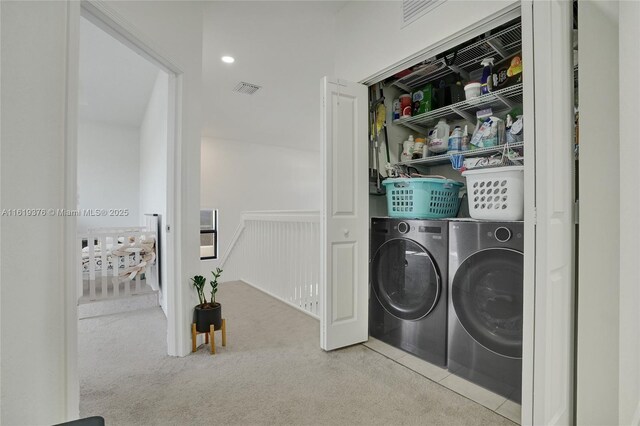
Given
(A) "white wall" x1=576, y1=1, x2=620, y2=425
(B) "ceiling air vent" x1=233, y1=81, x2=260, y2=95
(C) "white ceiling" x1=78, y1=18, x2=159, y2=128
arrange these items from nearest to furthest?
(A) "white wall" x1=576, y1=1, x2=620, y2=425, (C) "white ceiling" x1=78, y1=18, x2=159, y2=128, (B) "ceiling air vent" x1=233, y1=81, x2=260, y2=95

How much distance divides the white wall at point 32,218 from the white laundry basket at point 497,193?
1.94 m

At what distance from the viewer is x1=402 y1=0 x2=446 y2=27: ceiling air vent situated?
1.74m

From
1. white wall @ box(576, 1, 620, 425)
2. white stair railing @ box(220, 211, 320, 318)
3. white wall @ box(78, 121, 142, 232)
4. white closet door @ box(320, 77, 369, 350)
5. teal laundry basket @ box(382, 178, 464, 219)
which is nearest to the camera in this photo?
white wall @ box(576, 1, 620, 425)

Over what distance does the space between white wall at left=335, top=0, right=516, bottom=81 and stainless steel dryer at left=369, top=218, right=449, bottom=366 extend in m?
1.11

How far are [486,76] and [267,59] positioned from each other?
82.7 inches

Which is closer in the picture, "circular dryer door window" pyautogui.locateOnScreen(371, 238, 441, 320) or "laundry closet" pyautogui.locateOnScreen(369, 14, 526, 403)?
"laundry closet" pyautogui.locateOnScreen(369, 14, 526, 403)

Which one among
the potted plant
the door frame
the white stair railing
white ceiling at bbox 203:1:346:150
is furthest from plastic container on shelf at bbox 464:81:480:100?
the potted plant

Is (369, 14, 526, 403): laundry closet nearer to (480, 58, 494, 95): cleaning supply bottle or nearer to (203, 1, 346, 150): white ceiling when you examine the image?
(480, 58, 494, 95): cleaning supply bottle

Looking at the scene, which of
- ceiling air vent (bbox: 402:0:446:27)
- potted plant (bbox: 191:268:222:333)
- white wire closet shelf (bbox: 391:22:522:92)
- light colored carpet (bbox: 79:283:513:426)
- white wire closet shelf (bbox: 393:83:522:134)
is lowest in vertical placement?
light colored carpet (bbox: 79:283:513:426)

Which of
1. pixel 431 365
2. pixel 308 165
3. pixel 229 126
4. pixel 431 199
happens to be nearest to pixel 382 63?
pixel 431 199

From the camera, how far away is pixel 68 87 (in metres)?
1.08

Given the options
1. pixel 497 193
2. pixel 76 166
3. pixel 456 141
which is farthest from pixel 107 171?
pixel 497 193

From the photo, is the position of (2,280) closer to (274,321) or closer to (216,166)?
(274,321)

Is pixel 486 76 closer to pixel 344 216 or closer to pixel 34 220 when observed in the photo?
pixel 344 216
